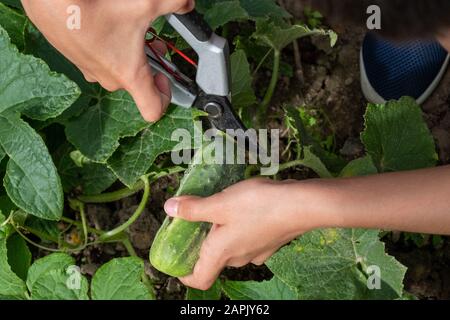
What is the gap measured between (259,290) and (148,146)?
39cm

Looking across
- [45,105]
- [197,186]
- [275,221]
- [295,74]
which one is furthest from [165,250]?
[295,74]

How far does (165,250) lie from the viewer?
1.28 m

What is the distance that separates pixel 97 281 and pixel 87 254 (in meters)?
0.33

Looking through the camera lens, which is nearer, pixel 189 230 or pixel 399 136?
pixel 189 230

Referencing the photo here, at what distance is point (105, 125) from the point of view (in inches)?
55.3

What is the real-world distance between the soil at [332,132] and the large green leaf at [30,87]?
474 mm

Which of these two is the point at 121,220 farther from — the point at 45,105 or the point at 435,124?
the point at 435,124

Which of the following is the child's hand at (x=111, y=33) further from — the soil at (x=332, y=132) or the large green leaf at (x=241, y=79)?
the soil at (x=332, y=132)

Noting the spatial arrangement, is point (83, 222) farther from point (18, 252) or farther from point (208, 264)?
point (208, 264)

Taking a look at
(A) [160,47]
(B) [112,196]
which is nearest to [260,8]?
(A) [160,47]

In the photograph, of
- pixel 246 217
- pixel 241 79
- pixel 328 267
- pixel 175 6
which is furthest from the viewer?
pixel 241 79

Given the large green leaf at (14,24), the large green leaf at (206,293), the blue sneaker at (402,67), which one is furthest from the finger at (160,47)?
the blue sneaker at (402,67)

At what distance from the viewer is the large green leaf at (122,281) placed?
54.8 inches

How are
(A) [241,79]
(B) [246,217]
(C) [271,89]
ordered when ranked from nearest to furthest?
(B) [246,217] < (A) [241,79] < (C) [271,89]
